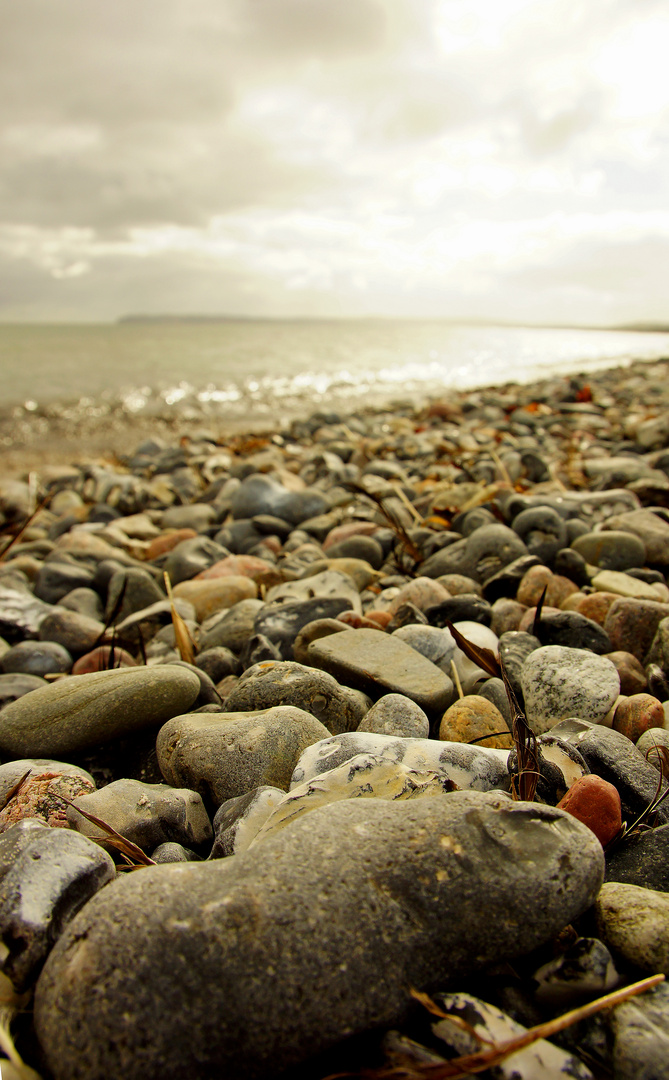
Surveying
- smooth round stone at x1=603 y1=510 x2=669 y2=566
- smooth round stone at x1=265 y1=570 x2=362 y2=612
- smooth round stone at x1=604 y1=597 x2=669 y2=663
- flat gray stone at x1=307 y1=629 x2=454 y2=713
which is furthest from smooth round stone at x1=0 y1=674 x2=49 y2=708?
smooth round stone at x1=603 y1=510 x2=669 y2=566

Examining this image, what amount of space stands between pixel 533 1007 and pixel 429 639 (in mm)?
1238

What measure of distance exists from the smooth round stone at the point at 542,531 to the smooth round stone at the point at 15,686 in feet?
7.48

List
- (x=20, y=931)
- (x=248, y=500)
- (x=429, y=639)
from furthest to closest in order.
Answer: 1. (x=248, y=500)
2. (x=429, y=639)
3. (x=20, y=931)

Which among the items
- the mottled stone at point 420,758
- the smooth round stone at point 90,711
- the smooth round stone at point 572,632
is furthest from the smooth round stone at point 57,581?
the smooth round stone at point 572,632

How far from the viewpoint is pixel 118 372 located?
15188 mm

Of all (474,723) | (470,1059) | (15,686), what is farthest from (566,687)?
(15,686)

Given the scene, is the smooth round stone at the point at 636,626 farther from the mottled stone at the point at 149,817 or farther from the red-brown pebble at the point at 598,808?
the mottled stone at the point at 149,817

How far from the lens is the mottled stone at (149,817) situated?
1.41 meters

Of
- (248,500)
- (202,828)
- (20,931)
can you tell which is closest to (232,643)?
(202,828)

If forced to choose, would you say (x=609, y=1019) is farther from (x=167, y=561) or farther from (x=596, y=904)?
(x=167, y=561)

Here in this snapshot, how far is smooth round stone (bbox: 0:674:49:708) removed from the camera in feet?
7.08

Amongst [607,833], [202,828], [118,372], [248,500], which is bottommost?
[202,828]

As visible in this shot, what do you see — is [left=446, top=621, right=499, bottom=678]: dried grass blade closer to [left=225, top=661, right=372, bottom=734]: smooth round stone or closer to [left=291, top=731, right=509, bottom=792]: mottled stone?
[left=225, top=661, right=372, bottom=734]: smooth round stone

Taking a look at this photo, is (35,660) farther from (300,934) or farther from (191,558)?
(300,934)
